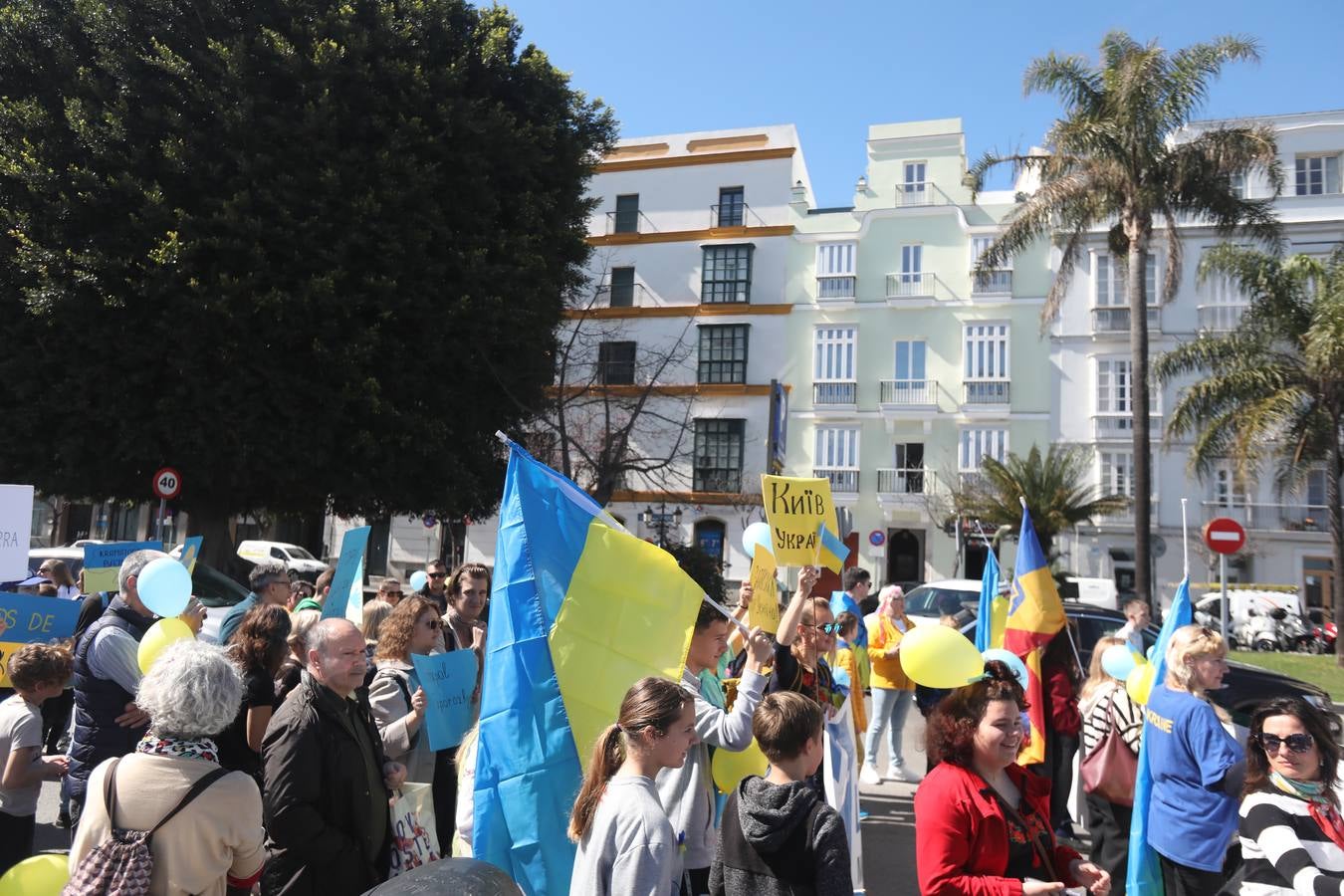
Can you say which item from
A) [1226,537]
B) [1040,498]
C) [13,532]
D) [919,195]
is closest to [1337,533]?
[1226,537]

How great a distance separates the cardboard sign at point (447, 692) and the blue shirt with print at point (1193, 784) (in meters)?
3.33

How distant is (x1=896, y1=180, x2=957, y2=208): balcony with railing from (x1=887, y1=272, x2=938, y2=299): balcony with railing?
106 inches

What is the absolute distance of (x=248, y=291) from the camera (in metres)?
15.0

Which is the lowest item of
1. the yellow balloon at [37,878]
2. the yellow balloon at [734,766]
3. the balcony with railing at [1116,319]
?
the yellow balloon at [37,878]

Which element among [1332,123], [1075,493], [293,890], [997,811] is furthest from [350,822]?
[1332,123]

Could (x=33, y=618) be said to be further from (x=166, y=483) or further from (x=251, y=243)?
(x=166, y=483)

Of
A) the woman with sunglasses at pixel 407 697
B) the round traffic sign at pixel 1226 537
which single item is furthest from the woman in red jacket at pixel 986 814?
the round traffic sign at pixel 1226 537

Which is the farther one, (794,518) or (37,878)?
(794,518)

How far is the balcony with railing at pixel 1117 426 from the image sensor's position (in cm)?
3209

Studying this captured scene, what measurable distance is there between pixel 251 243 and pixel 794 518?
41.4 feet

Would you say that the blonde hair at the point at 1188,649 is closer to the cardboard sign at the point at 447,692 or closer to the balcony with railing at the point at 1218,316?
the cardboard sign at the point at 447,692

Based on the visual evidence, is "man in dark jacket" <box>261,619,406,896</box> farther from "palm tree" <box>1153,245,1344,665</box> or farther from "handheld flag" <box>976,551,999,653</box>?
"palm tree" <box>1153,245,1344,665</box>

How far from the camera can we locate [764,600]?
195 inches

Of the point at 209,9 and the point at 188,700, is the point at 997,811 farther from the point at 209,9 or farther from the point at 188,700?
the point at 209,9
